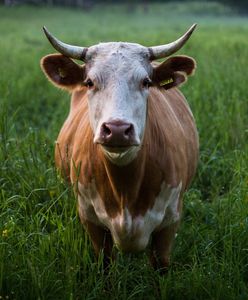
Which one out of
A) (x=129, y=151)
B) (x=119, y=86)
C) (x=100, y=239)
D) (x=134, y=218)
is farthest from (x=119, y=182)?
(x=119, y=86)

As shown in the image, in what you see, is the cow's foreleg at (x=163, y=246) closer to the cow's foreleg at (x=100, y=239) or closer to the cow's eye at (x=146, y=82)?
the cow's foreleg at (x=100, y=239)

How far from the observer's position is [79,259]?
3.59 meters

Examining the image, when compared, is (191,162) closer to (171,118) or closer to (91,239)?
(171,118)

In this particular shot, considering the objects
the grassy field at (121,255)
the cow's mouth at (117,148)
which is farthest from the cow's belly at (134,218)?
the cow's mouth at (117,148)

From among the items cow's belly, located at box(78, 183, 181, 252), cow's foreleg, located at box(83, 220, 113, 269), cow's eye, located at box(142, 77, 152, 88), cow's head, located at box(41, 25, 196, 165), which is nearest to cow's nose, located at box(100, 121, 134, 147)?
cow's head, located at box(41, 25, 196, 165)

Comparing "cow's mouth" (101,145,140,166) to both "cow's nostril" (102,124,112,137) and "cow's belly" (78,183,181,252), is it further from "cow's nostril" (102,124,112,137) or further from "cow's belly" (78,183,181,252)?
"cow's belly" (78,183,181,252)

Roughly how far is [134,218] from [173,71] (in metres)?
0.90

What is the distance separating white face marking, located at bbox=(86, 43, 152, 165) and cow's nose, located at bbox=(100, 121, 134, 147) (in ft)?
0.10

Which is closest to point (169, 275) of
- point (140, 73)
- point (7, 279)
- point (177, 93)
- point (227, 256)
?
point (227, 256)

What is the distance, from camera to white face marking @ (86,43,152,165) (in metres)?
3.01

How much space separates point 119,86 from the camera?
3115 millimetres

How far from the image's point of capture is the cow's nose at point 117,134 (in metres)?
2.86

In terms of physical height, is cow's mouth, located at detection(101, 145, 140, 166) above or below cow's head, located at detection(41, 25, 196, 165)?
below

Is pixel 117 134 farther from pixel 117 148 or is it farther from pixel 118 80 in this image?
pixel 118 80
